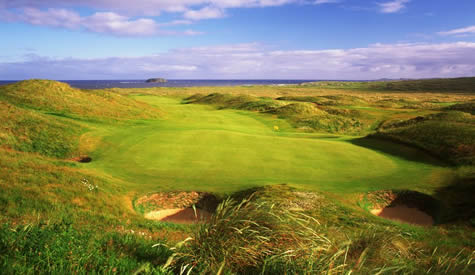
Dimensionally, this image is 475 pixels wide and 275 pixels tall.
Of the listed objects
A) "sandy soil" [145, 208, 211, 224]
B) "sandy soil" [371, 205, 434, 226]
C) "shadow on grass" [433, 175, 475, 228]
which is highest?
"shadow on grass" [433, 175, 475, 228]

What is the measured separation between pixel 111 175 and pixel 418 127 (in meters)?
26.0

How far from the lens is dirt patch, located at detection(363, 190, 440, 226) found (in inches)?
523

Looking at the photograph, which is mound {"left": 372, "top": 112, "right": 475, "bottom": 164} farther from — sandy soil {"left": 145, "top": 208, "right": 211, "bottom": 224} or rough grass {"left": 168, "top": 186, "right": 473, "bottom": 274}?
rough grass {"left": 168, "top": 186, "right": 473, "bottom": 274}

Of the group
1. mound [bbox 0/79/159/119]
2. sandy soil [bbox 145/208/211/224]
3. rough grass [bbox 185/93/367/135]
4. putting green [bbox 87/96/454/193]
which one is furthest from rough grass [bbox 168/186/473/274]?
rough grass [bbox 185/93/367/135]

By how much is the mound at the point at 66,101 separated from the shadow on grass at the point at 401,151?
81.9 feet

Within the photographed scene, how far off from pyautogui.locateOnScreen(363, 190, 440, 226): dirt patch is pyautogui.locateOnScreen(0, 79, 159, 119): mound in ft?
89.5

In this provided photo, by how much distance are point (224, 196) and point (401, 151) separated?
15915mm

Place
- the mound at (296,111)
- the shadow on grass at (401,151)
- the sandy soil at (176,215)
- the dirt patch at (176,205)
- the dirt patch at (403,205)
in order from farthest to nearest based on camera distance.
A: 1. the mound at (296,111)
2. the shadow on grass at (401,151)
3. the dirt patch at (403,205)
4. the dirt patch at (176,205)
5. the sandy soil at (176,215)

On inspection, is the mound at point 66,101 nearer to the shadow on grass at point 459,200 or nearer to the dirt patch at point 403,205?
the dirt patch at point 403,205

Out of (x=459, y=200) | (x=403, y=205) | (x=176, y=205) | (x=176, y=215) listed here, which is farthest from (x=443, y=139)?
(x=176, y=215)

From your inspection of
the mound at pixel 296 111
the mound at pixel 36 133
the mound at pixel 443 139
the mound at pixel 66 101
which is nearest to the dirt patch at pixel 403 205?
the mound at pixel 443 139

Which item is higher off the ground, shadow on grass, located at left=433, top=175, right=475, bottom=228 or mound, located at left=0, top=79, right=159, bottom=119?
mound, located at left=0, top=79, right=159, bottom=119

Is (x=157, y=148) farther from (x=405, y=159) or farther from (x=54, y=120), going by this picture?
(x=405, y=159)

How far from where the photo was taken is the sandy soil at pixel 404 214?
12.9m
